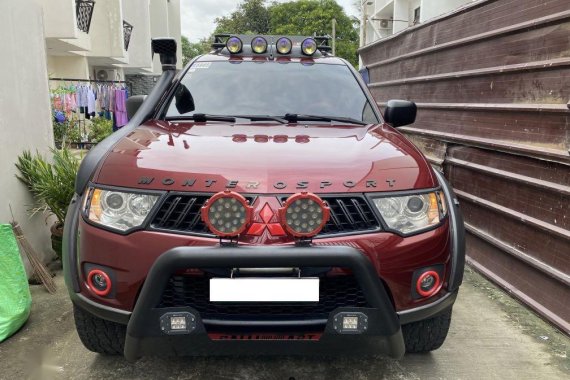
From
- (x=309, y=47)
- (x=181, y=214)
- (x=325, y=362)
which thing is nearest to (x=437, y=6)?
(x=309, y=47)

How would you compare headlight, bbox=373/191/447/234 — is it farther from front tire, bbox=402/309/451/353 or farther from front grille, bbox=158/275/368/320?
front tire, bbox=402/309/451/353

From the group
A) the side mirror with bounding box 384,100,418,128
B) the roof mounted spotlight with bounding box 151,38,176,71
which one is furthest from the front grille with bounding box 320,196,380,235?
the roof mounted spotlight with bounding box 151,38,176,71

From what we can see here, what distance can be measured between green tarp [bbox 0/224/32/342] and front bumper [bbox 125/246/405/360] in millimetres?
1411

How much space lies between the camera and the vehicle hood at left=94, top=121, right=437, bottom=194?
198 centimetres

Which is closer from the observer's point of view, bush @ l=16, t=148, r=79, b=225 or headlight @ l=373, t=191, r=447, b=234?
headlight @ l=373, t=191, r=447, b=234

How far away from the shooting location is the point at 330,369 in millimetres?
2564

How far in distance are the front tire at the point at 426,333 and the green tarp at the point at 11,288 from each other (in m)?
2.34

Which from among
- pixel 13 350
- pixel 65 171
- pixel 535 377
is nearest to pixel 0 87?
pixel 65 171

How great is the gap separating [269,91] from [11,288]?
2.08 meters

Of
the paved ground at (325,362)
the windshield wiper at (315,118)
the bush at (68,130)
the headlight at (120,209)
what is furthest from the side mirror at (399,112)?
the bush at (68,130)

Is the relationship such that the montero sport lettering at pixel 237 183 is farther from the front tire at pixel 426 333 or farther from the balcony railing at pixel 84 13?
the balcony railing at pixel 84 13

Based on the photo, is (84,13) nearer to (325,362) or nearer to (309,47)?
(309,47)

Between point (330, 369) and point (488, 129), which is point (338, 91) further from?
point (330, 369)

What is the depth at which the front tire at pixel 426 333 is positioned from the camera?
2432mm
